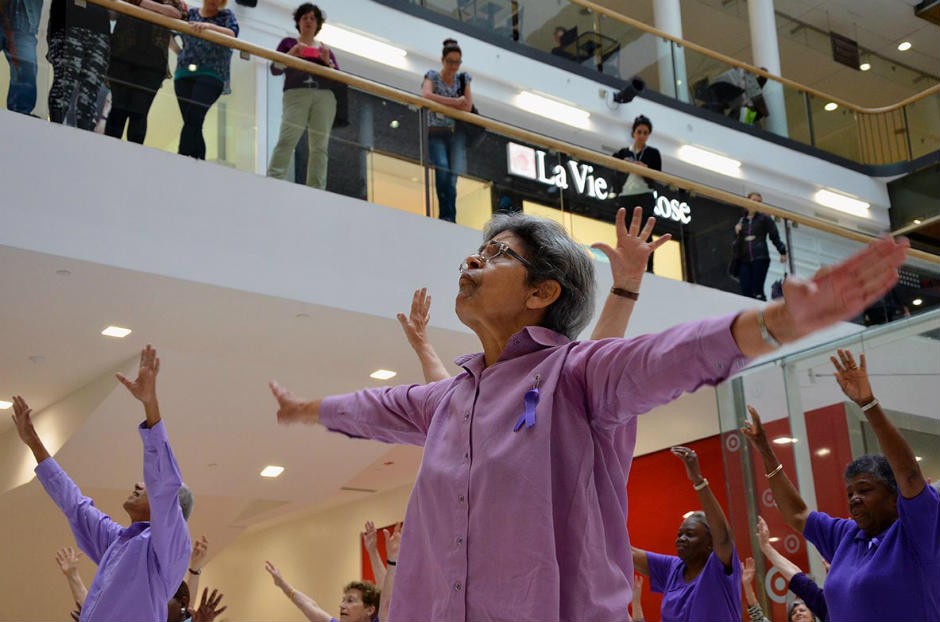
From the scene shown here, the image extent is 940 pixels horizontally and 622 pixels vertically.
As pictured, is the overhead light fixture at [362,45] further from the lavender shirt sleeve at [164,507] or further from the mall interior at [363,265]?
the lavender shirt sleeve at [164,507]

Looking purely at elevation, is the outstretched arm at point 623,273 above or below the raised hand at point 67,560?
above

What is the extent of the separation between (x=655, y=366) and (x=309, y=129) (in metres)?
5.57

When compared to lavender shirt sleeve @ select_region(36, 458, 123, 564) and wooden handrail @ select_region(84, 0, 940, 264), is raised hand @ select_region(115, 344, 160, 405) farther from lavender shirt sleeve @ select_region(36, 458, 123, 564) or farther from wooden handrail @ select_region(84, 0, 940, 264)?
wooden handrail @ select_region(84, 0, 940, 264)

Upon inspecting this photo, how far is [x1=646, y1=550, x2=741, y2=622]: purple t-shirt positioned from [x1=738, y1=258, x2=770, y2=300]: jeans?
3771mm

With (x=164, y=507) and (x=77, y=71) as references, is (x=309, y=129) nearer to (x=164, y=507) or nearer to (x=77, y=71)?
(x=77, y=71)

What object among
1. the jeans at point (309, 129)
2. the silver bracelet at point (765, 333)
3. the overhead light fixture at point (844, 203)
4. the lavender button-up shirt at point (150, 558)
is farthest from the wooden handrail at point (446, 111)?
the silver bracelet at point (765, 333)

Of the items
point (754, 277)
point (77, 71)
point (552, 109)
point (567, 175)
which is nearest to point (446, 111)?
point (567, 175)

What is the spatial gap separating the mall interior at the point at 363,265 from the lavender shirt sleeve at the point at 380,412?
1.14m

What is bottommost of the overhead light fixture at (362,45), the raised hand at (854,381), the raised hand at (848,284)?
the raised hand at (848,284)

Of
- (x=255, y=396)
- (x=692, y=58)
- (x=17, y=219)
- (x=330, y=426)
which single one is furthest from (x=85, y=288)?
(x=692, y=58)

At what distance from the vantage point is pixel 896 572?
355 cm

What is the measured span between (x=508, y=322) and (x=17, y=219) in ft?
14.7

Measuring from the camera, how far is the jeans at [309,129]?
6.66m

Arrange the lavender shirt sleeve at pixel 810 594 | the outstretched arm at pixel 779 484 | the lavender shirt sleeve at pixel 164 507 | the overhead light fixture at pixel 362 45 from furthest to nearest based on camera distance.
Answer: the overhead light fixture at pixel 362 45 → the lavender shirt sleeve at pixel 810 594 → the outstretched arm at pixel 779 484 → the lavender shirt sleeve at pixel 164 507
